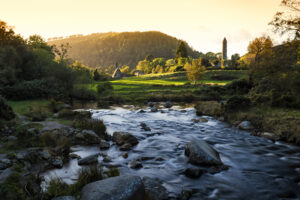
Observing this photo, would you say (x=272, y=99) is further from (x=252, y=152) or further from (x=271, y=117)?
(x=252, y=152)

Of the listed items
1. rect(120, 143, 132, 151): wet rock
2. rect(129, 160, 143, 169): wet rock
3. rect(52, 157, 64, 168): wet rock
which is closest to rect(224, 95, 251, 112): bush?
rect(120, 143, 132, 151): wet rock

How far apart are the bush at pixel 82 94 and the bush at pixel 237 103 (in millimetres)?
26717

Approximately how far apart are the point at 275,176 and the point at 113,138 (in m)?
9.59

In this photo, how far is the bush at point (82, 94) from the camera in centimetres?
3816

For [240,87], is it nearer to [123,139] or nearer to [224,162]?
[224,162]

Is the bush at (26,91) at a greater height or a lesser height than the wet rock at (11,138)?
greater

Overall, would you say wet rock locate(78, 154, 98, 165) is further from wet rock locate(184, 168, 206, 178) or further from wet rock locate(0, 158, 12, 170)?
wet rock locate(184, 168, 206, 178)

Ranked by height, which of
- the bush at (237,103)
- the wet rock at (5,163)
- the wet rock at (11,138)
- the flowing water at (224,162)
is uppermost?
the bush at (237,103)

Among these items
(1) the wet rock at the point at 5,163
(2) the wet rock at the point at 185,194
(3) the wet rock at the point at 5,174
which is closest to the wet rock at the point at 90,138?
(1) the wet rock at the point at 5,163

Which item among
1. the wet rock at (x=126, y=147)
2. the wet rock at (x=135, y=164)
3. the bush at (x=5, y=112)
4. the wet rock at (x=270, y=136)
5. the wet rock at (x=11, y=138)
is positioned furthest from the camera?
the bush at (x=5, y=112)

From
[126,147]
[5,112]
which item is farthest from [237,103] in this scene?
[5,112]

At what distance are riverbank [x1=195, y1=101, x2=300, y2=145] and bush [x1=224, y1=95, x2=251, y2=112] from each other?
460 millimetres

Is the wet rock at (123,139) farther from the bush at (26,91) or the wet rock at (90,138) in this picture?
the bush at (26,91)

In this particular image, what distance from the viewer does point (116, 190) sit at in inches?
230
